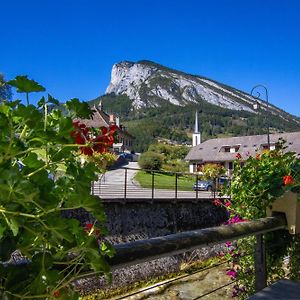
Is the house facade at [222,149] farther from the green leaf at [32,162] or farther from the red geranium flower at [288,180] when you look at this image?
the green leaf at [32,162]

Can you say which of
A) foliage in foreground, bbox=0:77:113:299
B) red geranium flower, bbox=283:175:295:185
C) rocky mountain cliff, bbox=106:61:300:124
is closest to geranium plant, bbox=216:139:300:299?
red geranium flower, bbox=283:175:295:185

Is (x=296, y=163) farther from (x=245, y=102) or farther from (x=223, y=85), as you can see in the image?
(x=223, y=85)

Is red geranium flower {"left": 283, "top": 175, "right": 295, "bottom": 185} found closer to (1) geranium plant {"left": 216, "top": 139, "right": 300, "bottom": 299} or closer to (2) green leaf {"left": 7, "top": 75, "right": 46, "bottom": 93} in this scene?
(1) geranium plant {"left": 216, "top": 139, "right": 300, "bottom": 299}

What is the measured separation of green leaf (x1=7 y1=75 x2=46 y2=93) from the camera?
84 cm

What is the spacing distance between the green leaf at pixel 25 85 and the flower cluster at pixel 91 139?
18 centimetres

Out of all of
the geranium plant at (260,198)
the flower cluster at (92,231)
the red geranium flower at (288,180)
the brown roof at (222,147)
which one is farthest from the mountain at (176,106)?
the flower cluster at (92,231)

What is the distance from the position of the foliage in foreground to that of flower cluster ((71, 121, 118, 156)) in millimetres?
86

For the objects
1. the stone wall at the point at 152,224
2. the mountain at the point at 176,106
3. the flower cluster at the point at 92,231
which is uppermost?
the mountain at the point at 176,106

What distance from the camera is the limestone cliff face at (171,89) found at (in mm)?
163250

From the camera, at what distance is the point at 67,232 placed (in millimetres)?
841

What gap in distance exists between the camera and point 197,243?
179cm

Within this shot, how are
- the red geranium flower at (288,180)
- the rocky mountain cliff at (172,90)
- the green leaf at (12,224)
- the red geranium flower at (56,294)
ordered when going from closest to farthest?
the green leaf at (12,224), the red geranium flower at (56,294), the red geranium flower at (288,180), the rocky mountain cliff at (172,90)

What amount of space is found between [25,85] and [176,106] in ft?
499

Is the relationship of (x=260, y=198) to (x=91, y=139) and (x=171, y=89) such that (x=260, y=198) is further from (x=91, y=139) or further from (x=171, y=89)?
(x=171, y=89)
